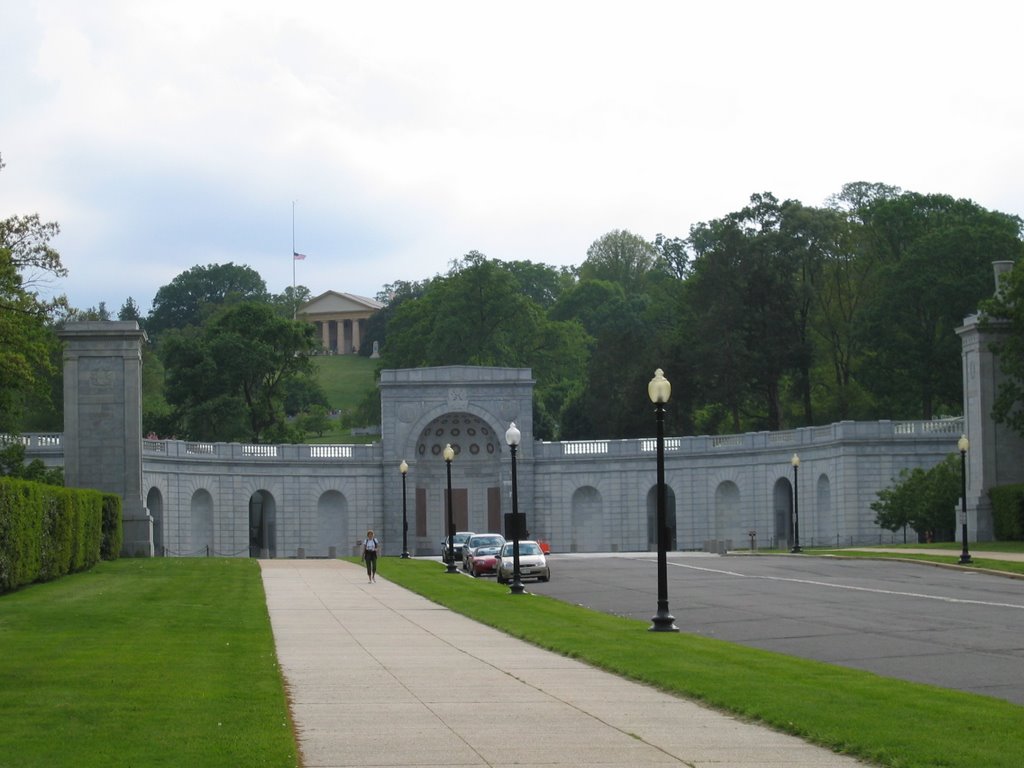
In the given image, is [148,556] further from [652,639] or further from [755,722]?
[755,722]

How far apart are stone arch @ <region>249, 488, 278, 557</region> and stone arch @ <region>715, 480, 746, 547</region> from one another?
78.9 feet

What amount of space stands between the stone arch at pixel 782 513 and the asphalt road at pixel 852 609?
2555cm

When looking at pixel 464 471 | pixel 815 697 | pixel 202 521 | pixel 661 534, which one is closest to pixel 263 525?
pixel 202 521

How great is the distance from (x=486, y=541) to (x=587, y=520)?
1188 inches

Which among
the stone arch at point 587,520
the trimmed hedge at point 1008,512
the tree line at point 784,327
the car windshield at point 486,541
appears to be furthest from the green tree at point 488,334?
the trimmed hedge at point 1008,512

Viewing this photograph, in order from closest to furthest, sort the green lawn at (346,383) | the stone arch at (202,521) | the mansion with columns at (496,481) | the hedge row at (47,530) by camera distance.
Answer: the hedge row at (47,530)
the mansion with columns at (496,481)
the stone arch at (202,521)
the green lawn at (346,383)

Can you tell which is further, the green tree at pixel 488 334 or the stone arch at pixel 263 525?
the green tree at pixel 488 334

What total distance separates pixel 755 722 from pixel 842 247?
87.8m

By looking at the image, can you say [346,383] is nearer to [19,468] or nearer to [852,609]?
[19,468]

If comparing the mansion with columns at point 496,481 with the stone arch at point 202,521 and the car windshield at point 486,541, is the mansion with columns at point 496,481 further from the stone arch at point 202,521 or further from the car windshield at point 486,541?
the car windshield at point 486,541

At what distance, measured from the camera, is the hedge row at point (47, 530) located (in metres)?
38.7

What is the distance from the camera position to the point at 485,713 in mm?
17469

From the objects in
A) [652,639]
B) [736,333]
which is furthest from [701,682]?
Answer: [736,333]

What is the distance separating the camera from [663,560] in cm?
2939
